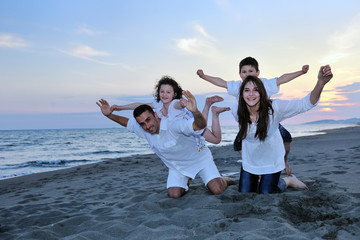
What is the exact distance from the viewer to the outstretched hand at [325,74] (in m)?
2.73

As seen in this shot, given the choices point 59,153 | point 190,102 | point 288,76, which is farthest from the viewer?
point 59,153

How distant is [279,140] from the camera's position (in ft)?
12.0

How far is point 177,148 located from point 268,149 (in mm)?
1242

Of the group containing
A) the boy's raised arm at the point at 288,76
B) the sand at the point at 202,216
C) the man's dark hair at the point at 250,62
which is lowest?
the sand at the point at 202,216

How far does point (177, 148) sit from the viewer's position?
396 cm

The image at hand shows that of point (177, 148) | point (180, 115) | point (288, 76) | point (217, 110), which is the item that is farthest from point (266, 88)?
point (177, 148)

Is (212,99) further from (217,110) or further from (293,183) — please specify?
(293,183)

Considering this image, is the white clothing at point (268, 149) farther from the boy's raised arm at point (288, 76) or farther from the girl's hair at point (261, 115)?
the boy's raised arm at point (288, 76)

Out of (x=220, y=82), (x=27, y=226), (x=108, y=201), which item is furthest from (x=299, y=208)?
(x=27, y=226)

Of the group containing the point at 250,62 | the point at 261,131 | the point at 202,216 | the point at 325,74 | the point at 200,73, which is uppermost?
the point at 250,62

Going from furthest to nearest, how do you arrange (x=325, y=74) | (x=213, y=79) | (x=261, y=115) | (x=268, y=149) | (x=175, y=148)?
(x=213, y=79)
(x=175, y=148)
(x=268, y=149)
(x=261, y=115)
(x=325, y=74)

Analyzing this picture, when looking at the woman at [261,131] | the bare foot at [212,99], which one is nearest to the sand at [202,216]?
the woman at [261,131]

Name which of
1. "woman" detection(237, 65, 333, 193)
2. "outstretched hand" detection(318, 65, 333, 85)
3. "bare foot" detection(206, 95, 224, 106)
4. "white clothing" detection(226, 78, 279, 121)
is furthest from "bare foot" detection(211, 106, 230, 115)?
"outstretched hand" detection(318, 65, 333, 85)

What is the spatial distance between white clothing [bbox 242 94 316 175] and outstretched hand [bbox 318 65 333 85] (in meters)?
0.55
